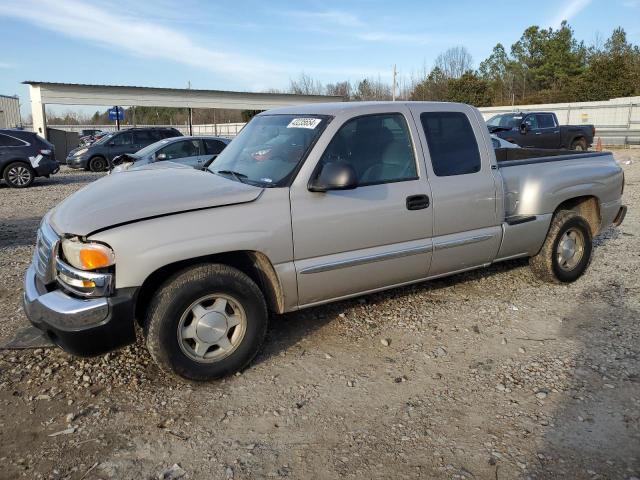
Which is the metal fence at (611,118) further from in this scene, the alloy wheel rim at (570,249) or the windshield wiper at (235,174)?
the windshield wiper at (235,174)

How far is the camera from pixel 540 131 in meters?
19.9

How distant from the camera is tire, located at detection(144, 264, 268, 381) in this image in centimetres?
342

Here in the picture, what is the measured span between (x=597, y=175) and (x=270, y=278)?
4015mm

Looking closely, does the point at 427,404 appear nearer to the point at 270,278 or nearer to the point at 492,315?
the point at 270,278

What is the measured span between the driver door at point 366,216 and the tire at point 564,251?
1.65 meters

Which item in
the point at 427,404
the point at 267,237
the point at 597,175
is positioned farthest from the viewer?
the point at 597,175

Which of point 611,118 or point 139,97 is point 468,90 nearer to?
point 611,118

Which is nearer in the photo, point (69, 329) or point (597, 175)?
point (69, 329)

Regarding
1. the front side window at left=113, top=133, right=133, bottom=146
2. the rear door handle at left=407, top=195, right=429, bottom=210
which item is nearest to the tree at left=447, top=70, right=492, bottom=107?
the front side window at left=113, top=133, right=133, bottom=146

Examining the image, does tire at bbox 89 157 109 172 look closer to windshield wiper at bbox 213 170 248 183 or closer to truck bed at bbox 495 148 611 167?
truck bed at bbox 495 148 611 167

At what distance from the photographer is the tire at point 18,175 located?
14859mm

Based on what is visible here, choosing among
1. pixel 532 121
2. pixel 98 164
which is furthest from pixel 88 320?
pixel 532 121

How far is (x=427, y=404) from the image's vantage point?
345cm

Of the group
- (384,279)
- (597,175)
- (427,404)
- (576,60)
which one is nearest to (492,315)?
(384,279)
